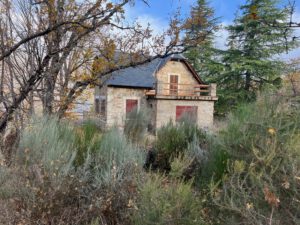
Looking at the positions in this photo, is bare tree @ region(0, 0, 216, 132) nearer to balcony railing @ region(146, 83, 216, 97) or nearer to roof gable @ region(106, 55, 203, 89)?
roof gable @ region(106, 55, 203, 89)

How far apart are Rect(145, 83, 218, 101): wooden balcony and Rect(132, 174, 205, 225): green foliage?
1589 centimetres

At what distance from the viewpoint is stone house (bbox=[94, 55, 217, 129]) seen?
17859 millimetres

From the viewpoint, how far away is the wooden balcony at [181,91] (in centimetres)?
1827

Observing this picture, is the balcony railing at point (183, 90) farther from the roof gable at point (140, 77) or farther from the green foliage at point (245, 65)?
the green foliage at point (245, 65)

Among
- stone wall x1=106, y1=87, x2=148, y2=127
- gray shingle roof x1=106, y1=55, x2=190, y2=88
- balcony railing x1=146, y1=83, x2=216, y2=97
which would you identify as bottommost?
stone wall x1=106, y1=87, x2=148, y2=127

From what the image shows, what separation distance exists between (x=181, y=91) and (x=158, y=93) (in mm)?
3484

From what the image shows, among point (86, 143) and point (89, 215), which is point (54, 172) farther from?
point (86, 143)

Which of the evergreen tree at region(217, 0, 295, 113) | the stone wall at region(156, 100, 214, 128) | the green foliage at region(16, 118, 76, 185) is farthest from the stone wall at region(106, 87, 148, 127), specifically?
the green foliage at region(16, 118, 76, 185)

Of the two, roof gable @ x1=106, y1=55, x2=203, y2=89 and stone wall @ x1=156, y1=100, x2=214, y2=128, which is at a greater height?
roof gable @ x1=106, y1=55, x2=203, y2=89

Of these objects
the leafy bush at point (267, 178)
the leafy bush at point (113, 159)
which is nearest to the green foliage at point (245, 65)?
the leafy bush at point (113, 159)

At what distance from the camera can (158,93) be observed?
18.1 meters

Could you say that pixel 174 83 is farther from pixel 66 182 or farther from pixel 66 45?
pixel 66 182

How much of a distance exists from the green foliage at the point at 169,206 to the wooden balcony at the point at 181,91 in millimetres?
15885

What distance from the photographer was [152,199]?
7.18 feet
